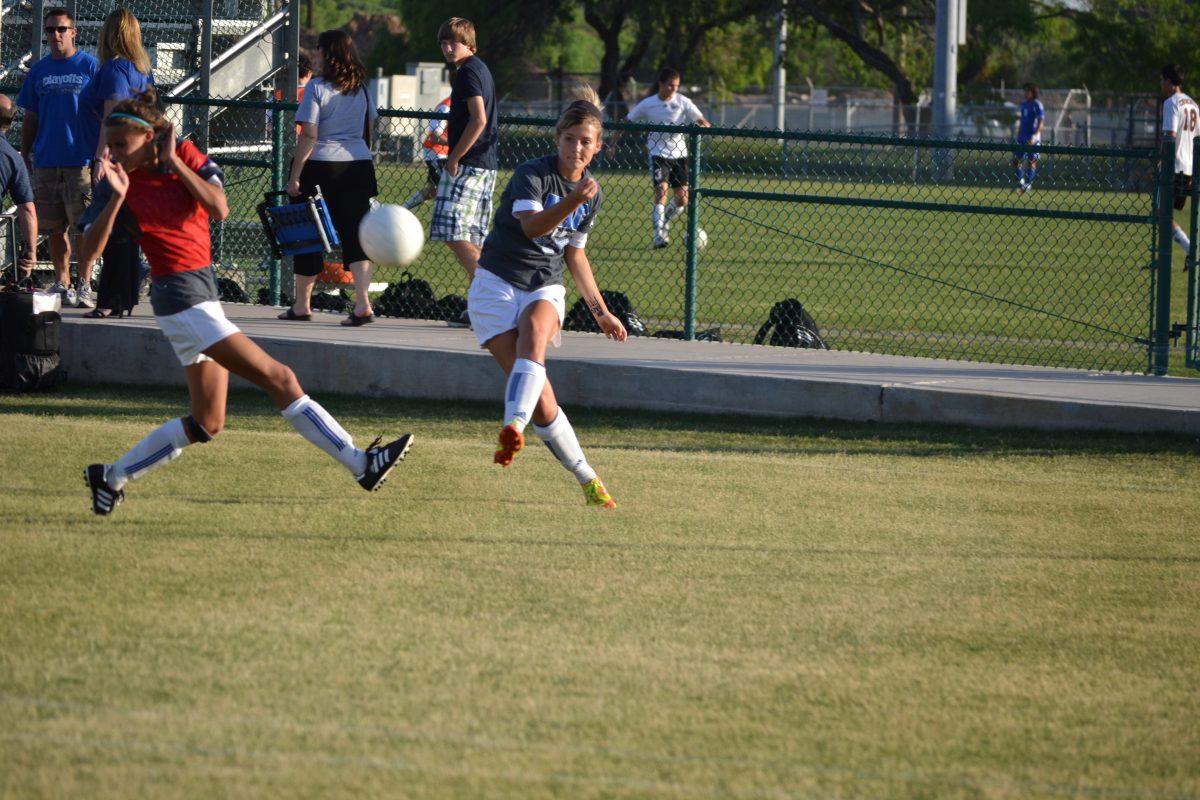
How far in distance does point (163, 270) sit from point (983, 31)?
171 feet

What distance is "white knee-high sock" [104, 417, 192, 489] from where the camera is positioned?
673cm

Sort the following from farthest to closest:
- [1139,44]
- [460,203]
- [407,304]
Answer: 1. [1139,44]
2. [407,304]
3. [460,203]

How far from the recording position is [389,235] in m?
9.23

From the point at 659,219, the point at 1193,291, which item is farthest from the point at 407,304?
the point at 659,219

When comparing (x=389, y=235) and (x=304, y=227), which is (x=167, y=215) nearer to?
(x=389, y=235)

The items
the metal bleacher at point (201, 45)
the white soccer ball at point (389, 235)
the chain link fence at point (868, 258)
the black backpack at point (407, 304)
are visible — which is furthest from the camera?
the metal bleacher at point (201, 45)

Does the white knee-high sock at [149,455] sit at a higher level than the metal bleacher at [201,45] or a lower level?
lower

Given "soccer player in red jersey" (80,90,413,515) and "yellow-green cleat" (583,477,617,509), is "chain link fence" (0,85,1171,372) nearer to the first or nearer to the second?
"yellow-green cleat" (583,477,617,509)

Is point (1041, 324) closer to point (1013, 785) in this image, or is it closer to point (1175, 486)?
point (1175, 486)

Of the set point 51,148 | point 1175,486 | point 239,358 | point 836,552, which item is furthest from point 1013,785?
point 51,148

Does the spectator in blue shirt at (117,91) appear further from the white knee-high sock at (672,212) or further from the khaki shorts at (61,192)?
the white knee-high sock at (672,212)

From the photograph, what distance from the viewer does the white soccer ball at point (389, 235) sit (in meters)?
9.23

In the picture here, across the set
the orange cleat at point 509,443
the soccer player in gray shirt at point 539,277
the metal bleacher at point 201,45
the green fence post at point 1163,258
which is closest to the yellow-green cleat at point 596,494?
the soccer player in gray shirt at point 539,277

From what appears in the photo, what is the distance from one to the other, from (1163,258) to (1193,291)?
0.58 m
